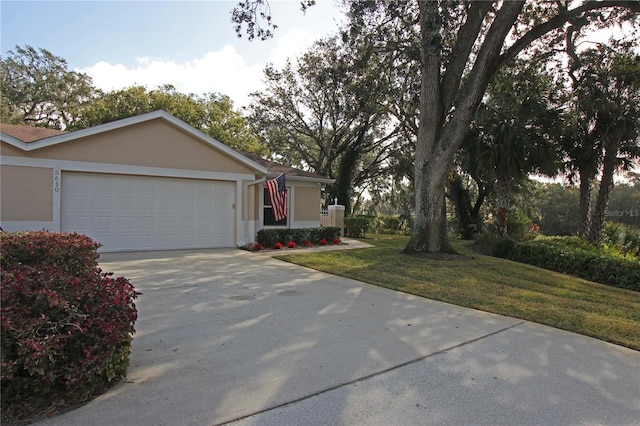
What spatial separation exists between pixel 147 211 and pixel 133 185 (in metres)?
0.85

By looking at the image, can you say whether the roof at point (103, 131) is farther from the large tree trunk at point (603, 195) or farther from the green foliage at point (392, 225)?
the green foliage at point (392, 225)

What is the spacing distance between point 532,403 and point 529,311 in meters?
2.87

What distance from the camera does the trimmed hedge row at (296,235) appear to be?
40.5 feet

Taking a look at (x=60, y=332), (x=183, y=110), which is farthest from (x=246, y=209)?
(x=183, y=110)

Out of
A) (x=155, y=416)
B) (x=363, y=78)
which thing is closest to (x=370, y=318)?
(x=155, y=416)

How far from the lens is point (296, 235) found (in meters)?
13.2

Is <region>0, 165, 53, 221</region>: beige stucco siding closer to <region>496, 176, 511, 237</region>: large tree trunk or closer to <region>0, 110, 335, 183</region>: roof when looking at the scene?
<region>0, 110, 335, 183</region>: roof

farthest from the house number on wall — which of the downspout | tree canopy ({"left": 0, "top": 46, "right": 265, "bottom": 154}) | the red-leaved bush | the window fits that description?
Result: tree canopy ({"left": 0, "top": 46, "right": 265, "bottom": 154})

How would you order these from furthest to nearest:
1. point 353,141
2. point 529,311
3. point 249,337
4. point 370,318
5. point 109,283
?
point 353,141 → point 529,311 → point 370,318 → point 249,337 → point 109,283

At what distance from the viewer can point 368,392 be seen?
2895 millimetres

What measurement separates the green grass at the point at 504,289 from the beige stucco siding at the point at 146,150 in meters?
4.36

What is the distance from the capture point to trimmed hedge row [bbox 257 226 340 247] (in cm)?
1234

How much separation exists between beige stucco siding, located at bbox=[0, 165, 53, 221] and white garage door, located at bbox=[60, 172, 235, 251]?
0.37 metres

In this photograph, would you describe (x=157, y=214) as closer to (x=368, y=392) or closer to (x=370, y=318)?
(x=370, y=318)
